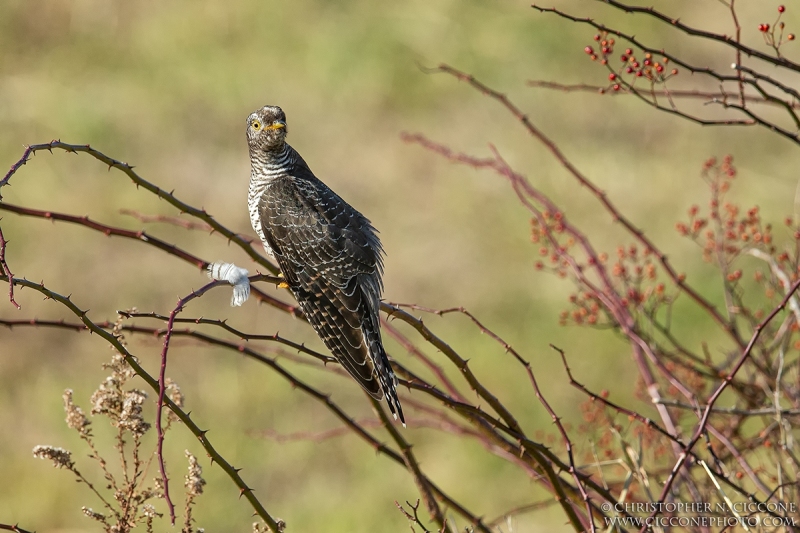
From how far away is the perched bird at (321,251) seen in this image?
11.8 feet

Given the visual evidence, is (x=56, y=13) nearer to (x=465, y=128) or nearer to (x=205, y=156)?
(x=205, y=156)

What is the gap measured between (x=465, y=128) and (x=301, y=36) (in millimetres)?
2131

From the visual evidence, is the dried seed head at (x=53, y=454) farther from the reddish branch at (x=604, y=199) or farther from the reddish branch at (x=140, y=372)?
the reddish branch at (x=604, y=199)

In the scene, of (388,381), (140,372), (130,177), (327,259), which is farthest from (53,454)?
(327,259)

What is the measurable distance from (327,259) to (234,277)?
138 centimetres

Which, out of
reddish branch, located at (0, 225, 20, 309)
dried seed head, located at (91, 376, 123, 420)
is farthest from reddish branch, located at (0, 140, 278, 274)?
dried seed head, located at (91, 376, 123, 420)

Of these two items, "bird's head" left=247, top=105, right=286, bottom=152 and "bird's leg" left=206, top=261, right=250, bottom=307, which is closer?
"bird's leg" left=206, top=261, right=250, bottom=307

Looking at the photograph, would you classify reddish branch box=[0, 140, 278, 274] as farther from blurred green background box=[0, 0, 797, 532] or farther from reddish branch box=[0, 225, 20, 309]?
blurred green background box=[0, 0, 797, 532]

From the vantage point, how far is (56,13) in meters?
9.98

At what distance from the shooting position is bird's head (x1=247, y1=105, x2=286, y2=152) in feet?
14.2

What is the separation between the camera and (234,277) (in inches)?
101

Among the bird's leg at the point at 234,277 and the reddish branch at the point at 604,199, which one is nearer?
the bird's leg at the point at 234,277

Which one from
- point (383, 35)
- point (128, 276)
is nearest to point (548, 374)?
point (128, 276)

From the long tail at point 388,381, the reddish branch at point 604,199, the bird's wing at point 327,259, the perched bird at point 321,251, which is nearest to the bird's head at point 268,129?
the perched bird at point 321,251
